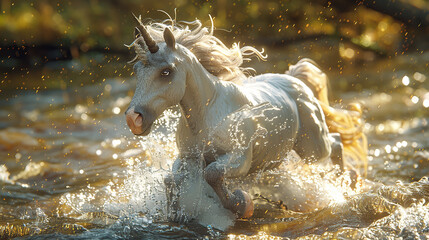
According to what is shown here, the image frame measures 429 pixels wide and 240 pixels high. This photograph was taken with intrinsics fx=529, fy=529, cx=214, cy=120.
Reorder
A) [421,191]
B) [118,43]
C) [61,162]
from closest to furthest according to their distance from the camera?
[421,191]
[61,162]
[118,43]

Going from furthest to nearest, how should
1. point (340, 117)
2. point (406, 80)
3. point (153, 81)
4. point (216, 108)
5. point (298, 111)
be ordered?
point (406, 80)
point (340, 117)
point (298, 111)
point (216, 108)
point (153, 81)

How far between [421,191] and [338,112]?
121cm

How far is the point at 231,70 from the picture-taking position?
11.8 feet

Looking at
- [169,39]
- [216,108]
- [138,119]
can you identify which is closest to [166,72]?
[169,39]

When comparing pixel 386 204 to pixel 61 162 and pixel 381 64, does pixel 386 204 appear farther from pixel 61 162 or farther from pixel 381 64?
pixel 381 64

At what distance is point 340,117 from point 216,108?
6.32 ft

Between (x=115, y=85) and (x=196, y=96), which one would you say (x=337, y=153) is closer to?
(x=196, y=96)

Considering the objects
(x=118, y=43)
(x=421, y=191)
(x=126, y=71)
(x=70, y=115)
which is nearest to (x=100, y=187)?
(x=421, y=191)

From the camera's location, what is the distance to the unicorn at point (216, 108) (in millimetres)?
2906

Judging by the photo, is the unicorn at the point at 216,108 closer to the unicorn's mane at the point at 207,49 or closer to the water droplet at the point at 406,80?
the unicorn's mane at the point at 207,49

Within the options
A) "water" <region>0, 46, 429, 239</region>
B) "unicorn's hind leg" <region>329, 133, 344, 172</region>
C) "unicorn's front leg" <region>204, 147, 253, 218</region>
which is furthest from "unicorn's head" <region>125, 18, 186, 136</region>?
"unicorn's hind leg" <region>329, 133, 344, 172</region>

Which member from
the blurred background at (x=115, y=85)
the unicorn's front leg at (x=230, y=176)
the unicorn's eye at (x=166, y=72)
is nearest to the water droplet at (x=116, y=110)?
the blurred background at (x=115, y=85)

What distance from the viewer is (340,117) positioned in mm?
4828

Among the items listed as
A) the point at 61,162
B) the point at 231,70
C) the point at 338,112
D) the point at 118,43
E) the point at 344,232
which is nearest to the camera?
the point at 344,232
